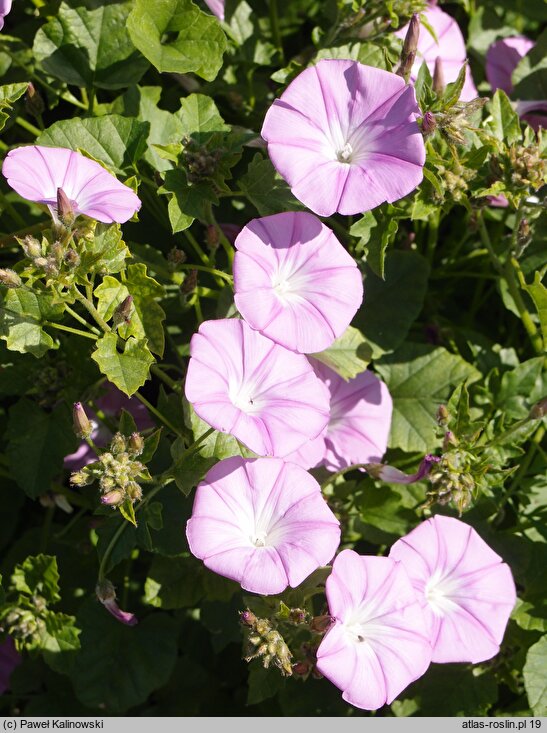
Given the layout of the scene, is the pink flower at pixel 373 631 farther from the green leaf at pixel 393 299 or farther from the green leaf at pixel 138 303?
the green leaf at pixel 393 299

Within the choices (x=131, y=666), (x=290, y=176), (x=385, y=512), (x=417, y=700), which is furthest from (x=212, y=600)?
(x=290, y=176)

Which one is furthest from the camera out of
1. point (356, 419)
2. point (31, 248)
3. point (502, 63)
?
point (502, 63)

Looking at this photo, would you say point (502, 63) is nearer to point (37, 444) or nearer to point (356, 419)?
point (356, 419)

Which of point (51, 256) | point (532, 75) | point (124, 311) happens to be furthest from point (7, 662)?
point (532, 75)

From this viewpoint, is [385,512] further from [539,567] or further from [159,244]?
[159,244]

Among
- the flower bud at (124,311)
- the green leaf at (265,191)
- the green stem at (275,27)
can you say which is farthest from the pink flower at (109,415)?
the green stem at (275,27)

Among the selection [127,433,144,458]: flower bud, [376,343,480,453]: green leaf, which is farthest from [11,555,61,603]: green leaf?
[376,343,480,453]: green leaf

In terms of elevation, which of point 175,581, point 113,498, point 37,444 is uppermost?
point 113,498
